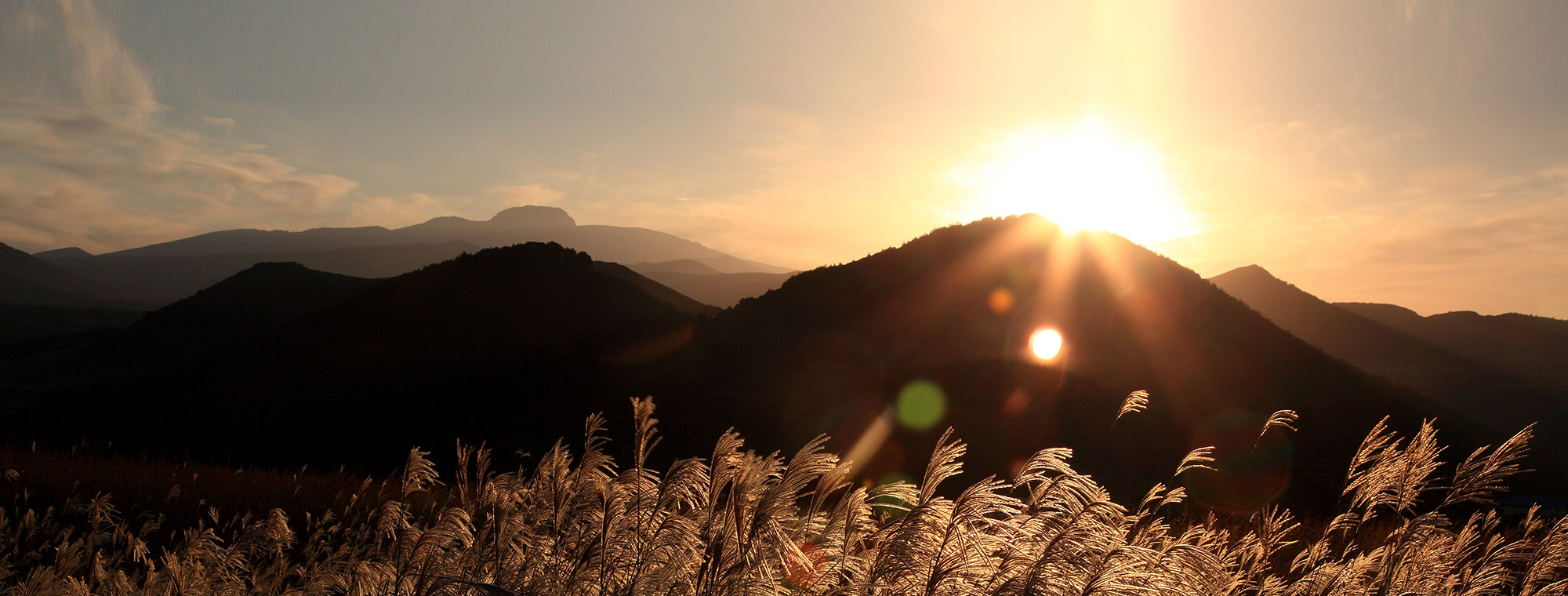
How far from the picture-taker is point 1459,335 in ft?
360

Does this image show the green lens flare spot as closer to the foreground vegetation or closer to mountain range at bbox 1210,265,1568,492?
the foreground vegetation

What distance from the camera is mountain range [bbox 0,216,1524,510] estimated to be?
25.3m

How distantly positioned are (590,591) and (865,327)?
3007 cm

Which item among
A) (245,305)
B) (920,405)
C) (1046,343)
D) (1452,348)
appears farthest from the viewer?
(1452,348)

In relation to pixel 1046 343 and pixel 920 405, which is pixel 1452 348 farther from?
pixel 920 405

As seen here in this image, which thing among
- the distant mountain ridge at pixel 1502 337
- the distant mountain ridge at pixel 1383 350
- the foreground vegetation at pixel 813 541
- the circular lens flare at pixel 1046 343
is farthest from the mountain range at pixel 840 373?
the distant mountain ridge at pixel 1502 337

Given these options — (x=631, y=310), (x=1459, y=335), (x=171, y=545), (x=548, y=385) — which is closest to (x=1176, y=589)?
(x=171, y=545)

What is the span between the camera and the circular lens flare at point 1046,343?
3150 cm

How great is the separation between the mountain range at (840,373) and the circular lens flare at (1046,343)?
46 cm

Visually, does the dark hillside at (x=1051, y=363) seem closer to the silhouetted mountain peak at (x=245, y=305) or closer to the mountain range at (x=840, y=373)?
the mountain range at (x=840, y=373)

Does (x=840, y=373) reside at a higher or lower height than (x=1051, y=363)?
lower

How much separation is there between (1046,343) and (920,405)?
8857mm

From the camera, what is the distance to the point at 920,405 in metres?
26.6

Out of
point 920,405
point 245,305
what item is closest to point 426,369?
point 920,405
